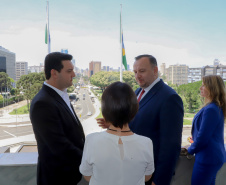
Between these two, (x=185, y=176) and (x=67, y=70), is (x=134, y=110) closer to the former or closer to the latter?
(x=67, y=70)

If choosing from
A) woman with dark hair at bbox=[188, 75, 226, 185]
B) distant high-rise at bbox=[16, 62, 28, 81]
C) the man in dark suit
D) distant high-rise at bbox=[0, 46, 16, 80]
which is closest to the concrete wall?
woman with dark hair at bbox=[188, 75, 226, 185]

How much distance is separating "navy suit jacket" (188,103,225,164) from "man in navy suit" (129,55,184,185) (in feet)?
0.68

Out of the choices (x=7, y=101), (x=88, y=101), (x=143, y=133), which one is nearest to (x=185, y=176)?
(x=143, y=133)

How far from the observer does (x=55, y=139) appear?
33.9 inches

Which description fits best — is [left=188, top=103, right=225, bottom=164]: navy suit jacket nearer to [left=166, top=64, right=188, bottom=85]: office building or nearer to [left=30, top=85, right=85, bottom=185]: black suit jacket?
[left=30, top=85, right=85, bottom=185]: black suit jacket

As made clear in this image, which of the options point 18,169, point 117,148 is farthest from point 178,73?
point 117,148

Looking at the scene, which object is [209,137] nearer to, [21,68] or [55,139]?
[55,139]

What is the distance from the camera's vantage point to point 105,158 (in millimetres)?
628

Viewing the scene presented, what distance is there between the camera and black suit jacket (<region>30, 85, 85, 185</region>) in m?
0.86

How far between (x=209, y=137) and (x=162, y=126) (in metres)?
0.33

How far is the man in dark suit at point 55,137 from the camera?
0.86 metres

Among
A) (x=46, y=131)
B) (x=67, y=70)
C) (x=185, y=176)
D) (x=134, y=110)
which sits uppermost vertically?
(x=67, y=70)

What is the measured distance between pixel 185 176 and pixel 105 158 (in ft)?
2.74

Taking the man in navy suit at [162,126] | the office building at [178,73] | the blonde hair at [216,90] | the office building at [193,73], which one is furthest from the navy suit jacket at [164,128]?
the office building at [193,73]
